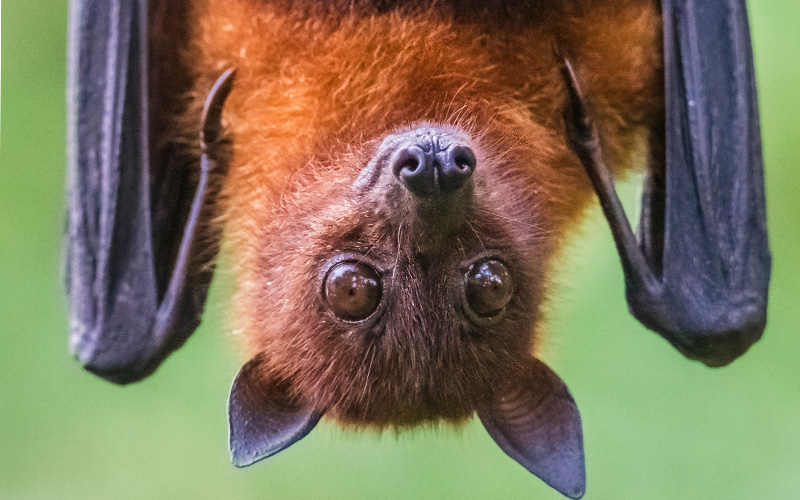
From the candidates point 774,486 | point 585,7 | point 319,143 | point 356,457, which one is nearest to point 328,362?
point 319,143

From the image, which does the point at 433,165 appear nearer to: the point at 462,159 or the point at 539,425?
the point at 462,159

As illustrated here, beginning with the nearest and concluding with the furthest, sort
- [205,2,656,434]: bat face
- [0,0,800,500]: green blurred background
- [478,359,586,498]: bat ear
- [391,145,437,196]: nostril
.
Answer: [391,145,437,196]: nostril
[205,2,656,434]: bat face
[478,359,586,498]: bat ear
[0,0,800,500]: green blurred background

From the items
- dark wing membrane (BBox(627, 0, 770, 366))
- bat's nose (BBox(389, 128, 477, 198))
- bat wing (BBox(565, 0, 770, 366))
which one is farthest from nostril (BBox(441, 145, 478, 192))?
dark wing membrane (BBox(627, 0, 770, 366))

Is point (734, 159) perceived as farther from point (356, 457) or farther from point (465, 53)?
point (356, 457)

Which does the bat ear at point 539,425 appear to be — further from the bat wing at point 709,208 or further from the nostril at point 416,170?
the nostril at point 416,170

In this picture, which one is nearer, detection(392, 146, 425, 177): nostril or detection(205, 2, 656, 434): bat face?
detection(392, 146, 425, 177): nostril

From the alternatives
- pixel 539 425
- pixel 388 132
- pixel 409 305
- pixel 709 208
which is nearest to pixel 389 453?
pixel 539 425

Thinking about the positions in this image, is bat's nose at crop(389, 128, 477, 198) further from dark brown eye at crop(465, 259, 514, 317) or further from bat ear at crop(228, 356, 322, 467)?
bat ear at crop(228, 356, 322, 467)

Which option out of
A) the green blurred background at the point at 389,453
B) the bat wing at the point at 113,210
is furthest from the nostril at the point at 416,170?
the green blurred background at the point at 389,453
